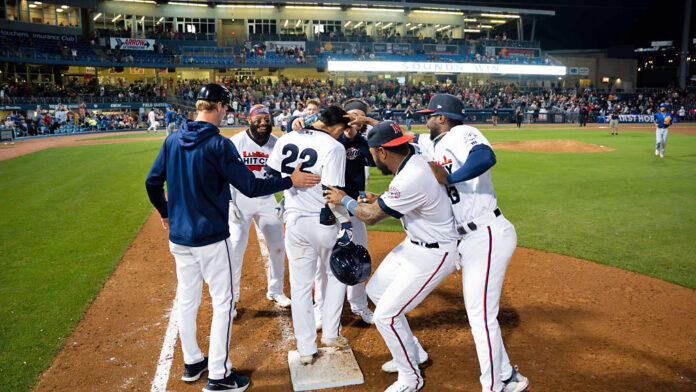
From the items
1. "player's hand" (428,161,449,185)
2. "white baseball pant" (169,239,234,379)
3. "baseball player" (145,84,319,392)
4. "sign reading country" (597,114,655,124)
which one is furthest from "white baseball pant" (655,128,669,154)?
"sign reading country" (597,114,655,124)

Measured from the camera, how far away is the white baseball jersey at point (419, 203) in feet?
11.9

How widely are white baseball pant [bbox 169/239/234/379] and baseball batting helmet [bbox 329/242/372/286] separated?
92 centimetres

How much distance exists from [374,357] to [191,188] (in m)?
2.39

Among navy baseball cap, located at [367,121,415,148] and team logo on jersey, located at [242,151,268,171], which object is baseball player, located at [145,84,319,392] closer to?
navy baseball cap, located at [367,121,415,148]

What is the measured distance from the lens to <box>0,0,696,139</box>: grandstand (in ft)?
145

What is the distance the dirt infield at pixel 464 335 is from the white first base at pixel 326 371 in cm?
9

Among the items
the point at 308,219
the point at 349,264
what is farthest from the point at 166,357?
the point at 349,264

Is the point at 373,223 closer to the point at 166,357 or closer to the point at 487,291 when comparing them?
the point at 487,291

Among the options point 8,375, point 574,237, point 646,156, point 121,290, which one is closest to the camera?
point 8,375

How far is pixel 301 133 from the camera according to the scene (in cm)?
442

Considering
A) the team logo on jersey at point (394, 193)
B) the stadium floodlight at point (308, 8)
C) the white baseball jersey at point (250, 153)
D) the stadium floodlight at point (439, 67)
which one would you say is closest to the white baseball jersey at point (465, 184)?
the team logo on jersey at point (394, 193)

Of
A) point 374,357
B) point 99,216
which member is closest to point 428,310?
point 374,357

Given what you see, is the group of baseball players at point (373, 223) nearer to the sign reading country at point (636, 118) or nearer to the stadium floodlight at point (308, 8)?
the sign reading country at point (636, 118)

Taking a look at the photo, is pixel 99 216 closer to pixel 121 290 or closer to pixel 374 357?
pixel 121 290
